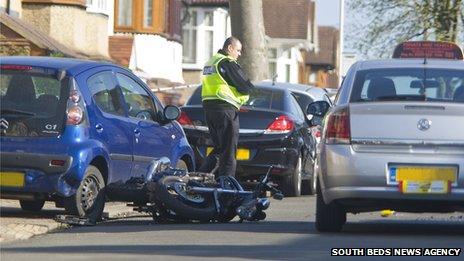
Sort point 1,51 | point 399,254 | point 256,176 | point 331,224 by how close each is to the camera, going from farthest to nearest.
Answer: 1. point 1,51
2. point 256,176
3. point 331,224
4. point 399,254

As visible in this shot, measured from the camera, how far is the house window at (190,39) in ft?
194

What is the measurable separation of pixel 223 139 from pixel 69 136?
9.97 ft

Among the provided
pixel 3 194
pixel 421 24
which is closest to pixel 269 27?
pixel 421 24

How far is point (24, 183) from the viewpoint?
516 inches

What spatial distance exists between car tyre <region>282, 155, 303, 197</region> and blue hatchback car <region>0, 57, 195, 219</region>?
16.3ft

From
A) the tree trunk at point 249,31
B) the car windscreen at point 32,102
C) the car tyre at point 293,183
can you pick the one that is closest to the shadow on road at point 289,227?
the car windscreen at point 32,102

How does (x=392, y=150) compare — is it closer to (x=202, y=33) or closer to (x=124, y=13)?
(x=124, y=13)

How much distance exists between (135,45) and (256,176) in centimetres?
2377

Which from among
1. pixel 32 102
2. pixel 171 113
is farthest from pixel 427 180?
pixel 32 102

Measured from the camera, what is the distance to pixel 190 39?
59812 millimetres

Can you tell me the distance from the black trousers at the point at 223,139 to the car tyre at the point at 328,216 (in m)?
3.12

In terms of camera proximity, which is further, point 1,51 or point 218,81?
point 1,51

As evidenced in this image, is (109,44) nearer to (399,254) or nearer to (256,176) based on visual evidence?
(256,176)

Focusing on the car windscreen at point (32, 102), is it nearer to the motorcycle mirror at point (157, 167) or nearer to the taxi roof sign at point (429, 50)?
the motorcycle mirror at point (157, 167)
